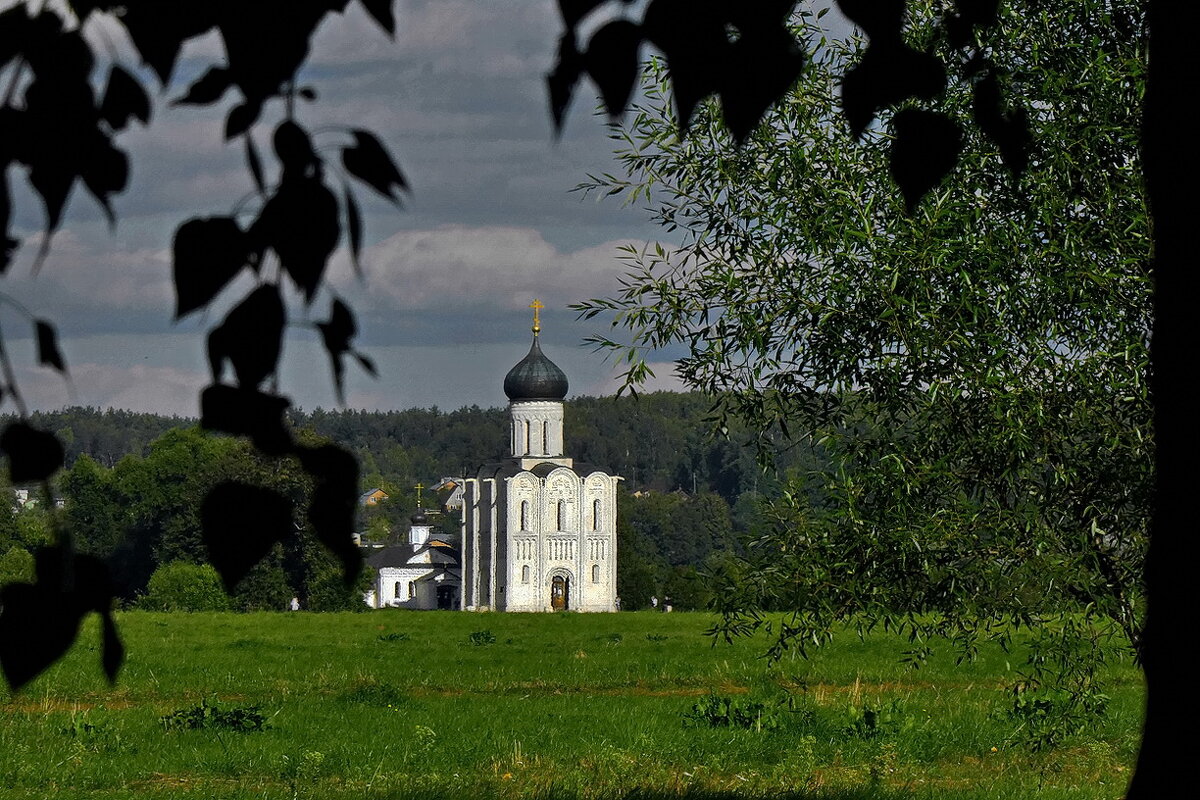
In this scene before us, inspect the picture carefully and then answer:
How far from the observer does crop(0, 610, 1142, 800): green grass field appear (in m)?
11.2

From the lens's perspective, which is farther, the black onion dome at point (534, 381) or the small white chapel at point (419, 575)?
the small white chapel at point (419, 575)

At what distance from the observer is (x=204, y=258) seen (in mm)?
2521

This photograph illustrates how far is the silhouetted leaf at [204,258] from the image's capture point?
98.0 inches

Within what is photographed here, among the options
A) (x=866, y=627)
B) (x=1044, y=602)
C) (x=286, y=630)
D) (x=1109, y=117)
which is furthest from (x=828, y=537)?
(x=286, y=630)

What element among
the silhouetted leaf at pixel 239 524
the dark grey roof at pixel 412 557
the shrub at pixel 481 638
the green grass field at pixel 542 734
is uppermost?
the dark grey roof at pixel 412 557

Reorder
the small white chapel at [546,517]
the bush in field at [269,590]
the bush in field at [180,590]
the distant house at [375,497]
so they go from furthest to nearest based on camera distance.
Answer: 1. the distant house at [375,497]
2. the small white chapel at [546,517]
3. the bush in field at [180,590]
4. the bush in field at [269,590]

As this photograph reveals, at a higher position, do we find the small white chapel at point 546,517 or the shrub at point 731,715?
the small white chapel at point 546,517

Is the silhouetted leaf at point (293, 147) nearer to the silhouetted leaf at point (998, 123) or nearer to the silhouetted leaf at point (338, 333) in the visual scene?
the silhouetted leaf at point (338, 333)

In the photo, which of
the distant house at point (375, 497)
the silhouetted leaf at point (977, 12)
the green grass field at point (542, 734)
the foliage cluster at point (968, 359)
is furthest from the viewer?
the distant house at point (375, 497)

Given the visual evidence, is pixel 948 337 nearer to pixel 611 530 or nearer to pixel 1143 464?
pixel 1143 464

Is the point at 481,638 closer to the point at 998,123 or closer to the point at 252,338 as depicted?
the point at 998,123

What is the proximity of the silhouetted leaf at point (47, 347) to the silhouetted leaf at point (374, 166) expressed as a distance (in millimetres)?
619

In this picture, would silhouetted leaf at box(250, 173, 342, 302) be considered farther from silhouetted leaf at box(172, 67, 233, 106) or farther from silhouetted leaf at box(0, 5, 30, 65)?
silhouetted leaf at box(0, 5, 30, 65)

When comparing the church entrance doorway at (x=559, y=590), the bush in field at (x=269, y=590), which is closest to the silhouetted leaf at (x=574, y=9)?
the bush in field at (x=269, y=590)
